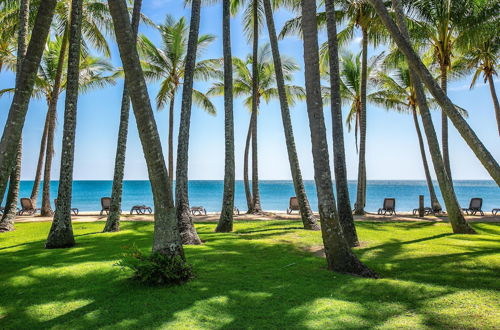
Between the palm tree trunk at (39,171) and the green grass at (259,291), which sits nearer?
the green grass at (259,291)

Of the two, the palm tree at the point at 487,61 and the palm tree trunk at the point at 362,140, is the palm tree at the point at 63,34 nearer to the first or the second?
the palm tree trunk at the point at 362,140

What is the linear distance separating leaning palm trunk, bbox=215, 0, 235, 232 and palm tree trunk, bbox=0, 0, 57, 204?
6161 millimetres

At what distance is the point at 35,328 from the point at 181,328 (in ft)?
5.82

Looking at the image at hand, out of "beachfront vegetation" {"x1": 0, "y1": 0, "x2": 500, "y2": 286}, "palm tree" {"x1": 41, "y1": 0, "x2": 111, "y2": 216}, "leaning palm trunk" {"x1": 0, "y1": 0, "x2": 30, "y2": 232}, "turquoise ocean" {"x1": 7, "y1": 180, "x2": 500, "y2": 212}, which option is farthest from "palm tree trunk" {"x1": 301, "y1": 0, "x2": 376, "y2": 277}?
"turquoise ocean" {"x1": 7, "y1": 180, "x2": 500, "y2": 212}

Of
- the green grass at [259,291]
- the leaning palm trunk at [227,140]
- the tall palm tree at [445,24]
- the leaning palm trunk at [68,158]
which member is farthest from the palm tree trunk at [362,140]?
the leaning palm trunk at [68,158]

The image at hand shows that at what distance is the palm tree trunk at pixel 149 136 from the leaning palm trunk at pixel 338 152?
4.46m

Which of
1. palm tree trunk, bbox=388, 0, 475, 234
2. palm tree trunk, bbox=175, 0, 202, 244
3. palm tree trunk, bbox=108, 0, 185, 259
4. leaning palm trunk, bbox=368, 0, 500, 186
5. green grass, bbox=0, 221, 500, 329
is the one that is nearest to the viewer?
green grass, bbox=0, 221, 500, 329

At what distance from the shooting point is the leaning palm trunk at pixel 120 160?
433 inches

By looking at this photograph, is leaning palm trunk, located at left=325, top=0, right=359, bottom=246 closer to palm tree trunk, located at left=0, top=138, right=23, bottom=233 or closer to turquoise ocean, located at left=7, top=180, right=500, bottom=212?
palm tree trunk, located at left=0, top=138, right=23, bottom=233

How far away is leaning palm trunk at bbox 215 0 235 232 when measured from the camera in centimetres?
1085

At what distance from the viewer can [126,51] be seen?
5.38m

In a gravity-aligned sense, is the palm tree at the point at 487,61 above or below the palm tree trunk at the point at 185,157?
above

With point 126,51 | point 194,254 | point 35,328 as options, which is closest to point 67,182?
point 194,254

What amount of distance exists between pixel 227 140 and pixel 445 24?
11.7 m
